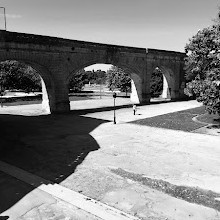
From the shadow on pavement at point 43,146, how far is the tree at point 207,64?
8552 millimetres

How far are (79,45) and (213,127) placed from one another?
15.6 metres

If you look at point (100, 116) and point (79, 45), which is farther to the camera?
point (79, 45)

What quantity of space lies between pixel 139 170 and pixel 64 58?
18.0 m

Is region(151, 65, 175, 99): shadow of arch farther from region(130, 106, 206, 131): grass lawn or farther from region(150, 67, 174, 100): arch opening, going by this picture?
region(130, 106, 206, 131): grass lawn

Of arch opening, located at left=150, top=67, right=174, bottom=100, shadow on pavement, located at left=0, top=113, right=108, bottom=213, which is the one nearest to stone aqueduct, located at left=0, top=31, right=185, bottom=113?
shadow on pavement, located at left=0, top=113, right=108, bottom=213

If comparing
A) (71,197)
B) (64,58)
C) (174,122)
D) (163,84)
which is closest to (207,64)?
(174,122)

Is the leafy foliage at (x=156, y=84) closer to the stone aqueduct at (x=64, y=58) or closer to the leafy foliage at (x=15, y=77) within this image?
the stone aqueduct at (x=64, y=58)

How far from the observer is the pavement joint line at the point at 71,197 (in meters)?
7.91

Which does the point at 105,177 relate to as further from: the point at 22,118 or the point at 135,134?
the point at 22,118

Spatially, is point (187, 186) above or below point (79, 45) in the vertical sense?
below

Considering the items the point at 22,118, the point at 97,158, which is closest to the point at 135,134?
the point at 97,158

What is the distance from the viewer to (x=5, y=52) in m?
22.7

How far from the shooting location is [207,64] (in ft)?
67.9

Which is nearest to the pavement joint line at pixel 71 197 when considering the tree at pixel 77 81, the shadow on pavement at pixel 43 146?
the shadow on pavement at pixel 43 146
